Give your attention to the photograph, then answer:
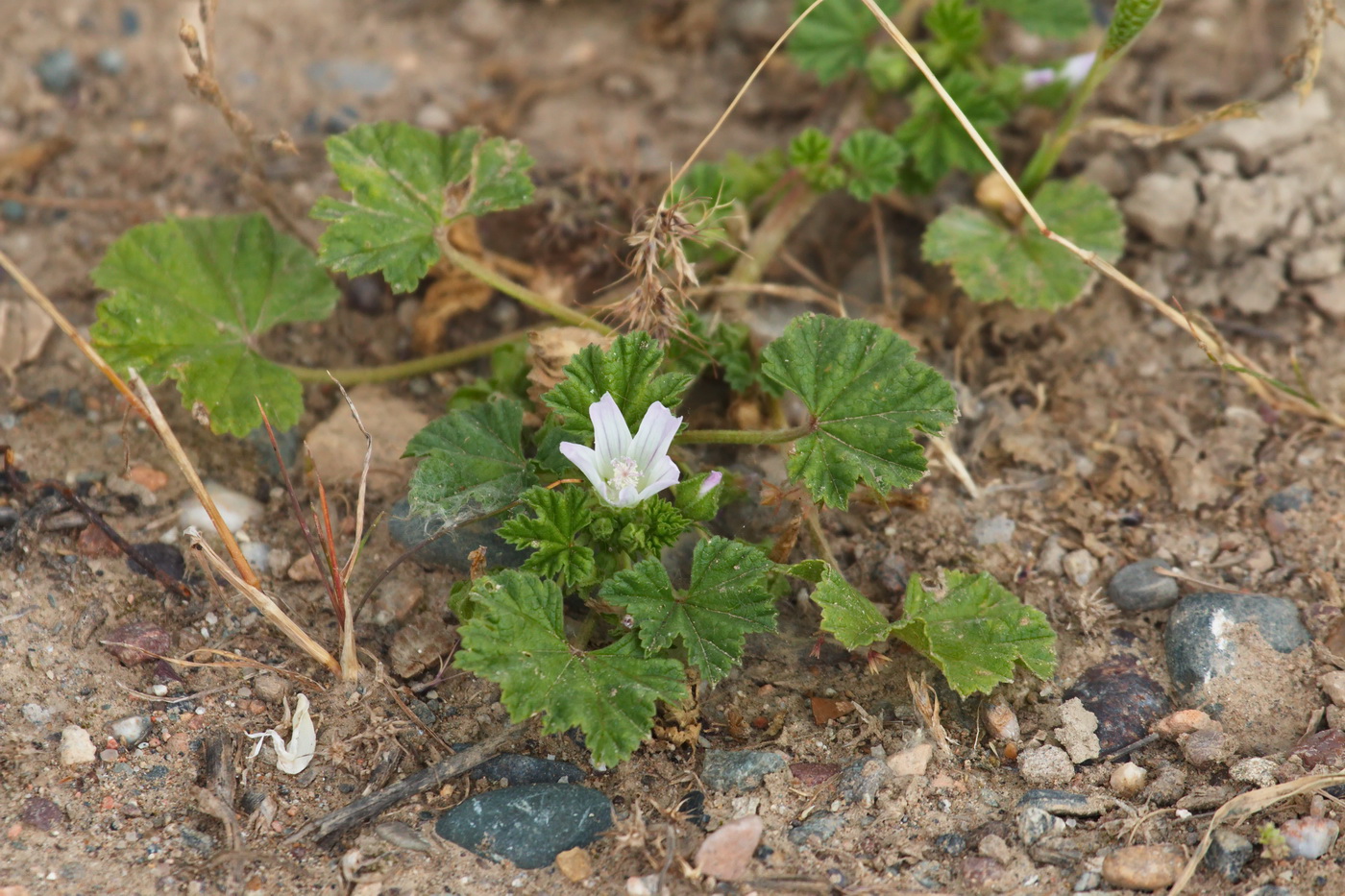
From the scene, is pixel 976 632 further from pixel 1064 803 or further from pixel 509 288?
pixel 509 288

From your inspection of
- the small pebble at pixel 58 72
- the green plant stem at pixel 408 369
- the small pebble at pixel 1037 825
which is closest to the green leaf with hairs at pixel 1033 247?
the green plant stem at pixel 408 369

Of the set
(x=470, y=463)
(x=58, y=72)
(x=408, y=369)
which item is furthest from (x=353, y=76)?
(x=470, y=463)

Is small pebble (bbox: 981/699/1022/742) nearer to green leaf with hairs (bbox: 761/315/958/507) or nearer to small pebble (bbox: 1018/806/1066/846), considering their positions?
small pebble (bbox: 1018/806/1066/846)

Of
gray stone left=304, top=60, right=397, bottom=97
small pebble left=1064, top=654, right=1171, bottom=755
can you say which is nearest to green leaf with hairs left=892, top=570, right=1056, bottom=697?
small pebble left=1064, top=654, right=1171, bottom=755

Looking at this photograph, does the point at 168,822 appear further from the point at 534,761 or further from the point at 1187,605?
the point at 1187,605

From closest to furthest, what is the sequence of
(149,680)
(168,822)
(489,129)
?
(168,822) → (149,680) → (489,129)

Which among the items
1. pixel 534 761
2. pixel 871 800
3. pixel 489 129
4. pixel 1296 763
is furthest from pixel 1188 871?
pixel 489 129

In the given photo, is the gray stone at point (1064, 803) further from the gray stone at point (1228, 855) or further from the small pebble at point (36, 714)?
the small pebble at point (36, 714)
